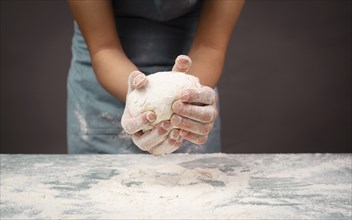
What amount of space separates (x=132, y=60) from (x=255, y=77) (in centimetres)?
112

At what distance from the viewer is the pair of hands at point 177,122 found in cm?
123

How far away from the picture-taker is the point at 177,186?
1344 mm

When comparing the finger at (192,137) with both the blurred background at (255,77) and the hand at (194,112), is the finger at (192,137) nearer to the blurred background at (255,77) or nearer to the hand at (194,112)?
the hand at (194,112)

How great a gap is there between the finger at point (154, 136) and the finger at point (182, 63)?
Answer: 5.8 inches

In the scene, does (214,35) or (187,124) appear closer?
(187,124)

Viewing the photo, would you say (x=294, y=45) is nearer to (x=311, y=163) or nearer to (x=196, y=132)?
(x=311, y=163)

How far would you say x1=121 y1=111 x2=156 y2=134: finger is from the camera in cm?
122

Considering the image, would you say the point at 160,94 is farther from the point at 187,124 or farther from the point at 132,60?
the point at 132,60

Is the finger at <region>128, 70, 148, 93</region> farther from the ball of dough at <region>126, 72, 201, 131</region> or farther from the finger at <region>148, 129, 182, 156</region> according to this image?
the finger at <region>148, 129, 182, 156</region>

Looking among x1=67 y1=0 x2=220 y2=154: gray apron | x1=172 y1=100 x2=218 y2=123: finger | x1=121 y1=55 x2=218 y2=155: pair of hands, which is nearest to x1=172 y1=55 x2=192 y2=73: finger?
x1=121 y1=55 x2=218 y2=155: pair of hands

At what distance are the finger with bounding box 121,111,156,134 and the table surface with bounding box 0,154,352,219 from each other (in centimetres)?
17

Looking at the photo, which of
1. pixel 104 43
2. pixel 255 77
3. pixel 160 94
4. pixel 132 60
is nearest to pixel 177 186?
pixel 160 94

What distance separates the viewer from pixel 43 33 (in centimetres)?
276

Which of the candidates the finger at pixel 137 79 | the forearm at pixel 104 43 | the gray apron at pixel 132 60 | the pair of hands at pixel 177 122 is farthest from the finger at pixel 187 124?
the gray apron at pixel 132 60
